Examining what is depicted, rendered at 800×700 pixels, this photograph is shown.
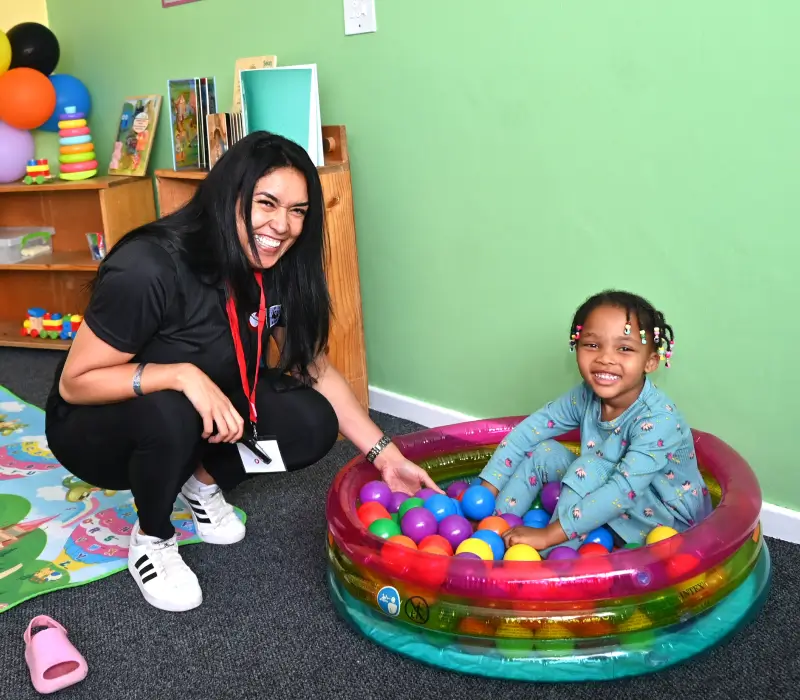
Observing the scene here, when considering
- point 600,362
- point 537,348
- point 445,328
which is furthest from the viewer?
point 445,328

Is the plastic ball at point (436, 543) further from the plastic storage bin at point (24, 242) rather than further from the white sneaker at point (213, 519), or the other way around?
the plastic storage bin at point (24, 242)

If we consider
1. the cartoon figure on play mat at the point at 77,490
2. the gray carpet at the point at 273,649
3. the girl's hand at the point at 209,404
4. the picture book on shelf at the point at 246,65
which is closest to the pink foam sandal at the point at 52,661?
the gray carpet at the point at 273,649

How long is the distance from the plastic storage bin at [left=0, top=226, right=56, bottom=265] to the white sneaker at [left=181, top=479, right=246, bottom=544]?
94.0 inches

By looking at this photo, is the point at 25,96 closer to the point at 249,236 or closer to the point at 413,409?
the point at 413,409

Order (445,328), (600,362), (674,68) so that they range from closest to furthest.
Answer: (600,362) → (674,68) → (445,328)

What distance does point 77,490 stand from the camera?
248 centimetres

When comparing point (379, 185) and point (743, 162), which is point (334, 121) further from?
point (743, 162)

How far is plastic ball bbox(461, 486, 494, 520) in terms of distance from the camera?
2078 mm

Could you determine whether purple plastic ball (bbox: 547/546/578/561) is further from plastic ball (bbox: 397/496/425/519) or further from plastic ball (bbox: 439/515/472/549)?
plastic ball (bbox: 397/496/425/519)

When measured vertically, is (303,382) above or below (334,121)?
below

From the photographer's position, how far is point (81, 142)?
3963 millimetres

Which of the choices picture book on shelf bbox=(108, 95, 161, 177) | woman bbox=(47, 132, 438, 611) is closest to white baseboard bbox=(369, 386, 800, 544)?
woman bbox=(47, 132, 438, 611)

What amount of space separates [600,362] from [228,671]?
38.9 inches

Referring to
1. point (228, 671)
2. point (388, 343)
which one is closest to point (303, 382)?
point (228, 671)
